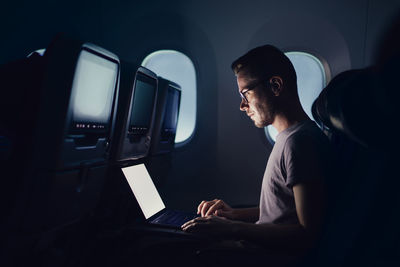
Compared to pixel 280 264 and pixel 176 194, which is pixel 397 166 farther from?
pixel 176 194

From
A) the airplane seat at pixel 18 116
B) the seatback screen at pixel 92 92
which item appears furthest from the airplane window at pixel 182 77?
the airplane seat at pixel 18 116

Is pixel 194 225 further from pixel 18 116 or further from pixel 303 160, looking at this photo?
pixel 18 116

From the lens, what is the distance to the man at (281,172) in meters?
1.02

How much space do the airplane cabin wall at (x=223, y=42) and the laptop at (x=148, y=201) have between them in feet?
5.25

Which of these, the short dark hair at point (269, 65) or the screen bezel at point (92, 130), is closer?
the screen bezel at point (92, 130)

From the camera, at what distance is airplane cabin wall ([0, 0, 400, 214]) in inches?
125

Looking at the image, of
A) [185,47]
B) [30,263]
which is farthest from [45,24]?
[30,263]

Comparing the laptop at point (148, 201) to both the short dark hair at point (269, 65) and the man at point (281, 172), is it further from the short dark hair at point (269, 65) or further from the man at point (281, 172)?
the short dark hair at point (269, 65)

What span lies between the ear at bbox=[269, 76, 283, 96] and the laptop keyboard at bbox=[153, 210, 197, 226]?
779 mm

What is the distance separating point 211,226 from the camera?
114 centimetres

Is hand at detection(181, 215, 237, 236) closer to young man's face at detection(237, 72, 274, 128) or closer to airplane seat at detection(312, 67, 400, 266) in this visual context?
airplane seat at detection(312, 67, 400, 266)

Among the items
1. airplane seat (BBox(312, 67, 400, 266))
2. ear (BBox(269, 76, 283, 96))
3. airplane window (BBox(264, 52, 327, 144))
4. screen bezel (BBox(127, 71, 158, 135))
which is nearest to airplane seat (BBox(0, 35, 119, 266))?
screen bezel (BBox(127, 71, 158, 135))

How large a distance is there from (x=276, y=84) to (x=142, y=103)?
36.9 inches

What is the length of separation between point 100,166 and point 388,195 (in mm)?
1316
